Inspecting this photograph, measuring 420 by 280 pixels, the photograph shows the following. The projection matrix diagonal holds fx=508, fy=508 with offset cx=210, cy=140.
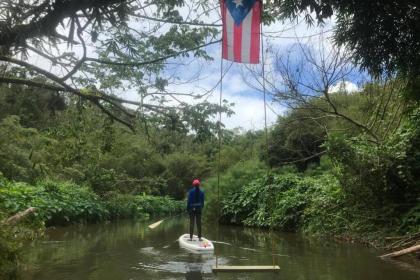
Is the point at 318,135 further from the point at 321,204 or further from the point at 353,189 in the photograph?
the point at 353,189

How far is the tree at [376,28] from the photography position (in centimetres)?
768

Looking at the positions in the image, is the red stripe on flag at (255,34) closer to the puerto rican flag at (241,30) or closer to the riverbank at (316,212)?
the puerto rican flag at (241,30)

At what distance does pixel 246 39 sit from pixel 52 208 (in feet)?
52.6

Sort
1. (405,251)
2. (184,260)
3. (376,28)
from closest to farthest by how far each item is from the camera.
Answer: (376,28)
(405,251)
(184,260)

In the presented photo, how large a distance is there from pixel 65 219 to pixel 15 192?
6.06 m

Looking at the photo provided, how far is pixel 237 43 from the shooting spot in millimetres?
9906

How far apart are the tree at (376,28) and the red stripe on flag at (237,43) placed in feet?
2.49

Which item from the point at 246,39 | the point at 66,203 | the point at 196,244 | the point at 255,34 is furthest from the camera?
the point at 66,203

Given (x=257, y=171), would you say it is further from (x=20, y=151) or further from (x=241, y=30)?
(x=241, y=30)

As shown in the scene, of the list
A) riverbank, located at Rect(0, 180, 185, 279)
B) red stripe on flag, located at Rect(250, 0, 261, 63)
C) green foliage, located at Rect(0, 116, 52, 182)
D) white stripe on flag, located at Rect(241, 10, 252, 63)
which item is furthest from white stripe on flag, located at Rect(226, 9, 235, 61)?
green foliage, located at Rect(0, 116, 52, 182)

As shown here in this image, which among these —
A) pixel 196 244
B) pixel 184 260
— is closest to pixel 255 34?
pixel 184 260

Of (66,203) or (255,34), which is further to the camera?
(66,203)

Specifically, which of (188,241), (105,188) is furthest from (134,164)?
(188,241)

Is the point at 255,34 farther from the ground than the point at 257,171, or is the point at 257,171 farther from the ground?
the point at 255,34
